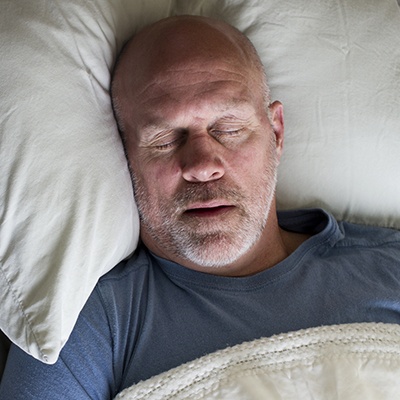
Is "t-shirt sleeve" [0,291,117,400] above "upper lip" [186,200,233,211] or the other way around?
the other way around

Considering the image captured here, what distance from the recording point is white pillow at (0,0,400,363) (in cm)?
102

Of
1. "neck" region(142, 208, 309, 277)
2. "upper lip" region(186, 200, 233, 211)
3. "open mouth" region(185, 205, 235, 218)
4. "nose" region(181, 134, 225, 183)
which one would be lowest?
"neck" region(142, 208, 309, 277)

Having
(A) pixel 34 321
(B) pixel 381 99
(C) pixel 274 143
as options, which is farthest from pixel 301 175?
(A) pixel 34 321

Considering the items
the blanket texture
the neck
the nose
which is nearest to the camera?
the blanket texture

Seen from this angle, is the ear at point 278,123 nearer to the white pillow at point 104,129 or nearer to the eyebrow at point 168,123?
the white pillow at point 104,129

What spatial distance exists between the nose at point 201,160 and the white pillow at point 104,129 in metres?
0.14

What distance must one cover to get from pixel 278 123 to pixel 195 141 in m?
0.27

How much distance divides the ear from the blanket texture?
431 millimetres

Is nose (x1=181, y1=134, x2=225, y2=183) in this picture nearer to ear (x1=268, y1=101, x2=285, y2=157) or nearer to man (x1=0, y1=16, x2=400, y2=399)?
man (x1=0, y1=16, x2=400, y2=399)

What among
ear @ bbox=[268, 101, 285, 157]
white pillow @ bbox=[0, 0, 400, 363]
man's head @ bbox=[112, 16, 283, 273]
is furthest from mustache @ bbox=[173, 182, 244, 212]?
ear @ bbox=[268, 101, 285, 157]

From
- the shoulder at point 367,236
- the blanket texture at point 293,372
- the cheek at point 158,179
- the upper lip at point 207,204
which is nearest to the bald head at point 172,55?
the cheek at point 158,179

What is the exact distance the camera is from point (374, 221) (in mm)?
1431

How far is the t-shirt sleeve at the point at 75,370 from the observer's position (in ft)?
3.31

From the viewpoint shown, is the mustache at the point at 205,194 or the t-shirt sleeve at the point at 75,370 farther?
the mustache at the point at 205,194
